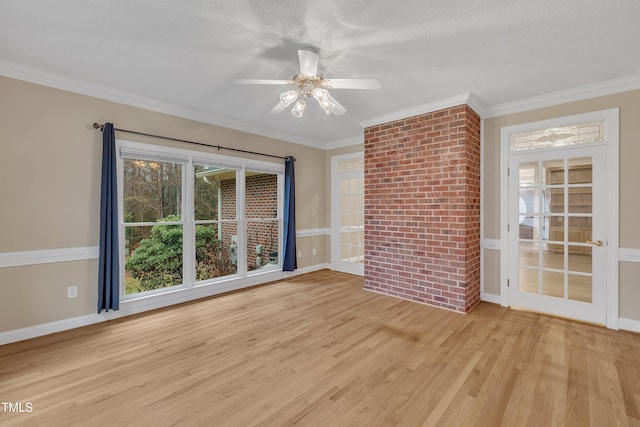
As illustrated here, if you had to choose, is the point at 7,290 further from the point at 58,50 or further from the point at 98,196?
the point at 58,50

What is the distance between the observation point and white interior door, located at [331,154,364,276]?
208 inches

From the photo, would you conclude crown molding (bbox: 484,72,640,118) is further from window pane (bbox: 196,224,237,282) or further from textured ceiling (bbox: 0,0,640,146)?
window pane (bbox: 196,224,237,282)

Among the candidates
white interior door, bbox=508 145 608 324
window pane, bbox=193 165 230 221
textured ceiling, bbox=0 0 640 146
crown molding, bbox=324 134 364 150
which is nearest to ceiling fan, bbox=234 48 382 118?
textured ceiling, bbox=0 0 640 146

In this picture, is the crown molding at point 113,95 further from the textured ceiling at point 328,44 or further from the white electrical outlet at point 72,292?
the white electrical outlet at point 72,292

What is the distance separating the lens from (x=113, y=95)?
3178 millimetres

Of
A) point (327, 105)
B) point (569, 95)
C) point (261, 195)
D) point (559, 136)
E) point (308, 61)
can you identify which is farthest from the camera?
point (261, 195)

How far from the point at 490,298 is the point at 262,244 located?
3603mm

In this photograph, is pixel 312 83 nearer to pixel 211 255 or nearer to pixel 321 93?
pixel 321 93

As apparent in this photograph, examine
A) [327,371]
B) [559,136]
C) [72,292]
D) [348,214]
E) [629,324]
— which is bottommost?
[327,371]

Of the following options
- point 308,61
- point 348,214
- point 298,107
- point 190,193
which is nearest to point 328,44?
point 308,61

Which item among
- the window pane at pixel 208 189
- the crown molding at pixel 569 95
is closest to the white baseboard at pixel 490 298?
the crown molding at pixel 569 95

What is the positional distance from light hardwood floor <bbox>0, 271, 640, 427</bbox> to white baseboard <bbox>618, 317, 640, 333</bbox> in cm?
13

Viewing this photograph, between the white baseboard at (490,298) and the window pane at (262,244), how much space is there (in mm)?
3278

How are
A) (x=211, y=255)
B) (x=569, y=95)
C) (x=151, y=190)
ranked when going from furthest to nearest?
1. (x=211, y=255)
2. (x=151, y=190)
3. (x=569, y=95)
